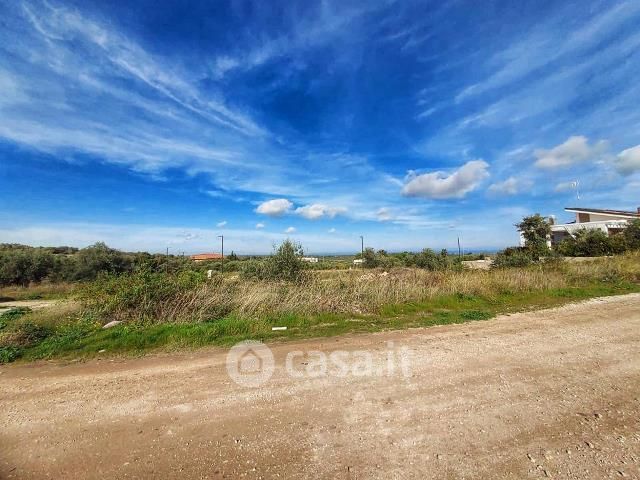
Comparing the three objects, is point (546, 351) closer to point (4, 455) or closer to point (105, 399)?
point (105, 399)

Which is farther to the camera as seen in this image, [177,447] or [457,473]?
[177,447]

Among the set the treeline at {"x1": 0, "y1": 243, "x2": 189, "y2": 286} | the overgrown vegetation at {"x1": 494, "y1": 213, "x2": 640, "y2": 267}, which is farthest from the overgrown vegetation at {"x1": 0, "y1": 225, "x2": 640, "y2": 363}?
the treeline at {"x1": 0, "y1": 243, "x2": 189, "y2": 286}

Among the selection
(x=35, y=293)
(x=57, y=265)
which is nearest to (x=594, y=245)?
(x=35, y=293)

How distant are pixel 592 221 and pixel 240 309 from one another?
53605 mm

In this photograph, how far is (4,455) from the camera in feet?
9.71

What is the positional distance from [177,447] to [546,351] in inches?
233

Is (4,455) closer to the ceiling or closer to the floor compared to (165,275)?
closer to the floor

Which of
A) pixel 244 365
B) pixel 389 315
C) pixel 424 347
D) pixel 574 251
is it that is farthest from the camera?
pixel 574 251

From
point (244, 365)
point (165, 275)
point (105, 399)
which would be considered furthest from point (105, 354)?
point (165, 275)

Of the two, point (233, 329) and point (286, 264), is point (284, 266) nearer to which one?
point (286, 264)

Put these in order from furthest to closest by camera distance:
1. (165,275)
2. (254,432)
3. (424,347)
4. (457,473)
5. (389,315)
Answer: (165,275) < (389,315) < (424,347) < (254,432) < (457,473)

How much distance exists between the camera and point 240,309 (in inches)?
348

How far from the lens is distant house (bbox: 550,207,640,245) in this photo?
1492 inches

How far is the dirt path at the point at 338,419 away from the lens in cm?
271
